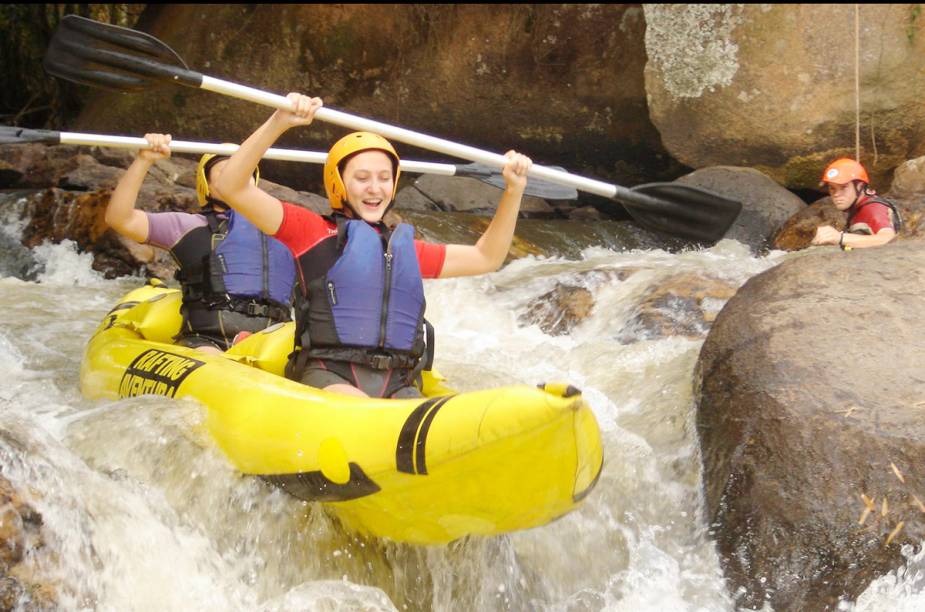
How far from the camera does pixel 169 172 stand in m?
7.52

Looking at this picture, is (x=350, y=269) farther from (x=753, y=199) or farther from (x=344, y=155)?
(x=753, y=199)

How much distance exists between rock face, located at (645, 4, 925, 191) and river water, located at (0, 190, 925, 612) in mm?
3777

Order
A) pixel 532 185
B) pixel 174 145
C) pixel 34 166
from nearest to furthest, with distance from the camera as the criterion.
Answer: pixel 174 145 < pixel 532 185 < pixel 34 166

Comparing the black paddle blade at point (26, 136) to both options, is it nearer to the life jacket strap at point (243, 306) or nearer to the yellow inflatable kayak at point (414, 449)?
the life jacket strap at point (243, 306)

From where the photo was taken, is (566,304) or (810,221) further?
(810,221)

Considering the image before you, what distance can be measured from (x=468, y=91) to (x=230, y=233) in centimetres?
518

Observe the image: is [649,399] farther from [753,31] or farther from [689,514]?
[753,31]

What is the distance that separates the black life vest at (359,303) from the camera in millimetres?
2863

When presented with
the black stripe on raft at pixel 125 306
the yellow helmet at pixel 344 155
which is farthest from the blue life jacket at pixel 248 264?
the yellow helmet at pixel 344 155

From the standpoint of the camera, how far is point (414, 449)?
2.33 meters

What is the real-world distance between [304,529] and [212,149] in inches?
69.5

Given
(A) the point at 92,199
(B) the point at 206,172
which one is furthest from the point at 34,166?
(B) the point at 206,172

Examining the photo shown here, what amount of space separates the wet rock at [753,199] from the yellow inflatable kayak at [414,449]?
518 cm

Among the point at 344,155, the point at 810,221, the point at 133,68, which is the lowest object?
the point at 810,221
